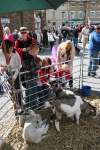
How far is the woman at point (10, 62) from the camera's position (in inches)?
220

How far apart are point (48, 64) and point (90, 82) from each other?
2303mm

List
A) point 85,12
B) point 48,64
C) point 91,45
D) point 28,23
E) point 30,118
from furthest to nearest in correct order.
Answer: point 85,12 → point 28,23 → point 91,45 → point 48,64 → point 30,118

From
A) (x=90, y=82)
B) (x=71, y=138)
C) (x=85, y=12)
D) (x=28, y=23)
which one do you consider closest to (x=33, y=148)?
(x=71, y=138)

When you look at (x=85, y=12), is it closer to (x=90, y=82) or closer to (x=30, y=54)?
(x=90, y=82)

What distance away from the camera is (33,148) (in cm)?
529

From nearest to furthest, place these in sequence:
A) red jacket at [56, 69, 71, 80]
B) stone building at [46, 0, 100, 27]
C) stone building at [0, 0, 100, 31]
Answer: red jacket at [56, 69, 71, 80] → stone building at [0, 0, 100, 31] → stone building at [46, 0, 100, 27]

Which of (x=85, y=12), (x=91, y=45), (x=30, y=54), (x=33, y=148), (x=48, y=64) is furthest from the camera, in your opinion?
(x=85, y=12)

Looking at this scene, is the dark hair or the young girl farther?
the young girl

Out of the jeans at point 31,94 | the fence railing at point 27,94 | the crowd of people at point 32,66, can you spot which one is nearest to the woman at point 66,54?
the crowd of people at point 32,66

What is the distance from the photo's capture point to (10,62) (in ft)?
19.2

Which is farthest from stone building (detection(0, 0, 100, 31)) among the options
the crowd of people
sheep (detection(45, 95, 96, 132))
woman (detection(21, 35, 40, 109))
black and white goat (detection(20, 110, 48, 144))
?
black and white goat (detection(20, 110, 48, 144))

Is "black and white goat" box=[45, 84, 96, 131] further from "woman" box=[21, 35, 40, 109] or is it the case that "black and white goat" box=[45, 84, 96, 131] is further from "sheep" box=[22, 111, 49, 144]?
"woman" box=[21, 35, 40, 109]

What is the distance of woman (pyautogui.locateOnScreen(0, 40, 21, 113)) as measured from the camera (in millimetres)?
5594

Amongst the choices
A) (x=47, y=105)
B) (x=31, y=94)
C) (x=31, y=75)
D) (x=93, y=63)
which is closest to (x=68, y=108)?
(x=47, y=105)
